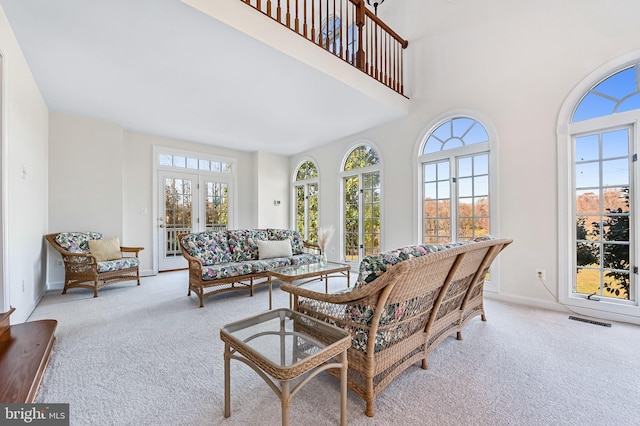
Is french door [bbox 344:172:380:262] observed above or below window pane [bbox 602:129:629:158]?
below

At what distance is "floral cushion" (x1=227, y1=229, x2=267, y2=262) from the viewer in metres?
4.16

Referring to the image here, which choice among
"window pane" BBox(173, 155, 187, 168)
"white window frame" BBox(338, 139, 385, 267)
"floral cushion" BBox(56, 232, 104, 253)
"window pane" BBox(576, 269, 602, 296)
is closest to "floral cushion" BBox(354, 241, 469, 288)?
"window pane" BBox(576, 269, 602, 296)

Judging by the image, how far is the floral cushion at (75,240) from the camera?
151 inches

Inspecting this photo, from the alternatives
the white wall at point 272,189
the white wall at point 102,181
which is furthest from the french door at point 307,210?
the white wall at point 102,181

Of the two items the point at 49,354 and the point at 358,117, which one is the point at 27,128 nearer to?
the point at 49,354

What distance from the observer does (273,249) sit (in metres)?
4.27

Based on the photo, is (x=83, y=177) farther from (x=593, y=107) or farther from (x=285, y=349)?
(x=593, y=107)

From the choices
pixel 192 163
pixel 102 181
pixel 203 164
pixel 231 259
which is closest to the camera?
pixel 231 259

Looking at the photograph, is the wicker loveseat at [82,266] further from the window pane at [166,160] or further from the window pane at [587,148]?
the window pane at [587,148]

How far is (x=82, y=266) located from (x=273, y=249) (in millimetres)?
2640

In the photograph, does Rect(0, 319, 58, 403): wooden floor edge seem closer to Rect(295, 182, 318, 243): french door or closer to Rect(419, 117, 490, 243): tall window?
Rect(419, 117, 490, 243): tall window

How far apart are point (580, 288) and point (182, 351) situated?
161 inches

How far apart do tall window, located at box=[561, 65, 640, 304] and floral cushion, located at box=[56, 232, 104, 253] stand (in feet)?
20.9

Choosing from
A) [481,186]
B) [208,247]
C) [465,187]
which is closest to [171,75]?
[208,247]
